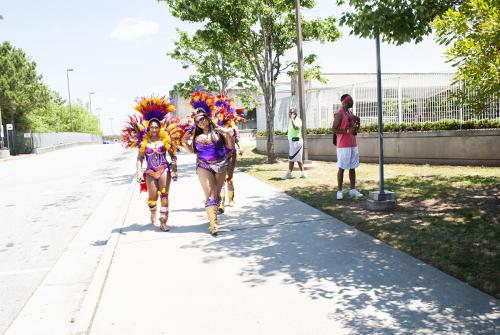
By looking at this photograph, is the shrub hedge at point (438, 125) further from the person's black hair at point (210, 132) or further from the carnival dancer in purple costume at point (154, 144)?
the carnival dancer in purple costume at point (154, 144)

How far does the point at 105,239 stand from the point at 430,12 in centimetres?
624

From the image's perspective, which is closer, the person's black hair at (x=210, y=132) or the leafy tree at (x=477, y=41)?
the leafy tree at (x=477, y=41)

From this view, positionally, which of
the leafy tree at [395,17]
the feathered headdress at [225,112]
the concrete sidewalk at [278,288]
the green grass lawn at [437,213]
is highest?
the leafy tree at [395,17]

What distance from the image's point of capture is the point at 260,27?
53.4 feet

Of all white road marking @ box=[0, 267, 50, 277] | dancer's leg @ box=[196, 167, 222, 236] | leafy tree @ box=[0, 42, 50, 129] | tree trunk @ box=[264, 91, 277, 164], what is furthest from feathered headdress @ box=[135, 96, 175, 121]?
leafy tree @ box=[0, 42, 50, 129]

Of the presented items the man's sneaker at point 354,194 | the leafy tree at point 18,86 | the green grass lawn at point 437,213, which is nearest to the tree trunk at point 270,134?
the green grass lawn at point 437,213

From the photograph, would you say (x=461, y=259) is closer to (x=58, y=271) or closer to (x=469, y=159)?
(x=58, y=271)

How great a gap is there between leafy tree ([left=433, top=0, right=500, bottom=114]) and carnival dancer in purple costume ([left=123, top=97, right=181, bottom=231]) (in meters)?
4.18

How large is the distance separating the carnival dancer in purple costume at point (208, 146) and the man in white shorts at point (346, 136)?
99.7 inches

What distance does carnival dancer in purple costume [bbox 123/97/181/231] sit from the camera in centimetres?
687

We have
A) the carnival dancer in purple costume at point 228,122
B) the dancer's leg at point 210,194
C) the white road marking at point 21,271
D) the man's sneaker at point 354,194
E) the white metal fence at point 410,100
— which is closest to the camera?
the white road marking at point 21,271

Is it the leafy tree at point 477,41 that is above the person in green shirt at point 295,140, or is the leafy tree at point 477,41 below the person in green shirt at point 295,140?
above

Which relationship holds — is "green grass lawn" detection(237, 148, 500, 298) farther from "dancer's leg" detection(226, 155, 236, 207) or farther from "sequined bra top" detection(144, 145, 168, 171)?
"sequined bra top" detection(144, 145, 168, 171)

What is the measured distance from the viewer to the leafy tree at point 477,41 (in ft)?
13.9
